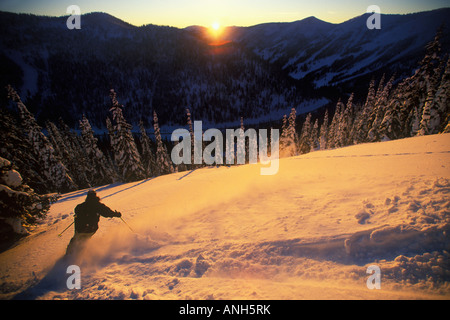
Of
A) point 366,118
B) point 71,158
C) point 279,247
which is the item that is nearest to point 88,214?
point 279,247

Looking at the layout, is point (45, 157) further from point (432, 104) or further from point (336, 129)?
point (336, 129)

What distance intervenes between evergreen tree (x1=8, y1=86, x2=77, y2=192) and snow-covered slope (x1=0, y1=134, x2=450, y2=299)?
22004mm

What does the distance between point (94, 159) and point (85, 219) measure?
32.1 metres

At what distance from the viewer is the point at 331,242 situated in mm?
4473

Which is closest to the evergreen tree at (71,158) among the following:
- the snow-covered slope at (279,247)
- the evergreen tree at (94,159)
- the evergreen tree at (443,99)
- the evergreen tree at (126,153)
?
the evergreen tree at (94,159)

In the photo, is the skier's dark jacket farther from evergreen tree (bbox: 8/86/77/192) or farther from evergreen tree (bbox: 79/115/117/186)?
evergreen tree (bbox: 79/115/117/186)

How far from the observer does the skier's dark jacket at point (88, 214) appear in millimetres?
5758

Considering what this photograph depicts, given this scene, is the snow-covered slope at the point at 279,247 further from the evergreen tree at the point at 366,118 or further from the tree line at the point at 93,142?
the evergreen tree at the point at 366,118

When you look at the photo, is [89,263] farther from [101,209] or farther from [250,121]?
[250,121]

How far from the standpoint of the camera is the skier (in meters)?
5.68

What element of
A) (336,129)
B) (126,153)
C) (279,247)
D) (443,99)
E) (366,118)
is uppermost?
(443,99)

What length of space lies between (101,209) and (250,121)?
164 meters

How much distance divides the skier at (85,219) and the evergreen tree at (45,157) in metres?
24.8

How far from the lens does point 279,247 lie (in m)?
4.68
